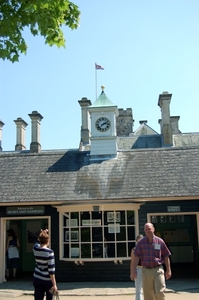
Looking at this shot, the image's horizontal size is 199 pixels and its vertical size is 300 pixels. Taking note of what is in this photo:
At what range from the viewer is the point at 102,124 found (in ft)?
56.7

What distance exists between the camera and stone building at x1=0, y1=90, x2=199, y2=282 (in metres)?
13.4

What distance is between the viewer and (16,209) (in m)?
14.0

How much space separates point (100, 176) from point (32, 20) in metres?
8.70

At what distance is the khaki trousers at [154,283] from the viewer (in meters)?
7.22

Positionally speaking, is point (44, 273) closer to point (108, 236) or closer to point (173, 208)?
point (108, 236)

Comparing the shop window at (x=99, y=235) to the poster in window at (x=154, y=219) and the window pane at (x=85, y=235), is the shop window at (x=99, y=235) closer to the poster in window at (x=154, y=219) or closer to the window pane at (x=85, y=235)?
the window pane at (x=85, y=235)

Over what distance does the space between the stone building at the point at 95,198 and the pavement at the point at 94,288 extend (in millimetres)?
523

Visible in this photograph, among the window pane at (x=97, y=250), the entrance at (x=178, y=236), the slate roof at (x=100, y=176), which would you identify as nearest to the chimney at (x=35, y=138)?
the slate roof at (x=100, y=176)

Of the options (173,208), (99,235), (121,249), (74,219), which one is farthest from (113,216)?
(173,208)

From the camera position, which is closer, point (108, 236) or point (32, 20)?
point (32, 20)

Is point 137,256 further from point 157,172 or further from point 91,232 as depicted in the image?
point 157,172

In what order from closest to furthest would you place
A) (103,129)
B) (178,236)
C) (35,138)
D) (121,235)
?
1. (121,235)
2. (103,129)
3. (178,236)
4. (35,138)

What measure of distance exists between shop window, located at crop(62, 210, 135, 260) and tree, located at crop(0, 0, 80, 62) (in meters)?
7.62

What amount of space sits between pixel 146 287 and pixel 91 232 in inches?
245
